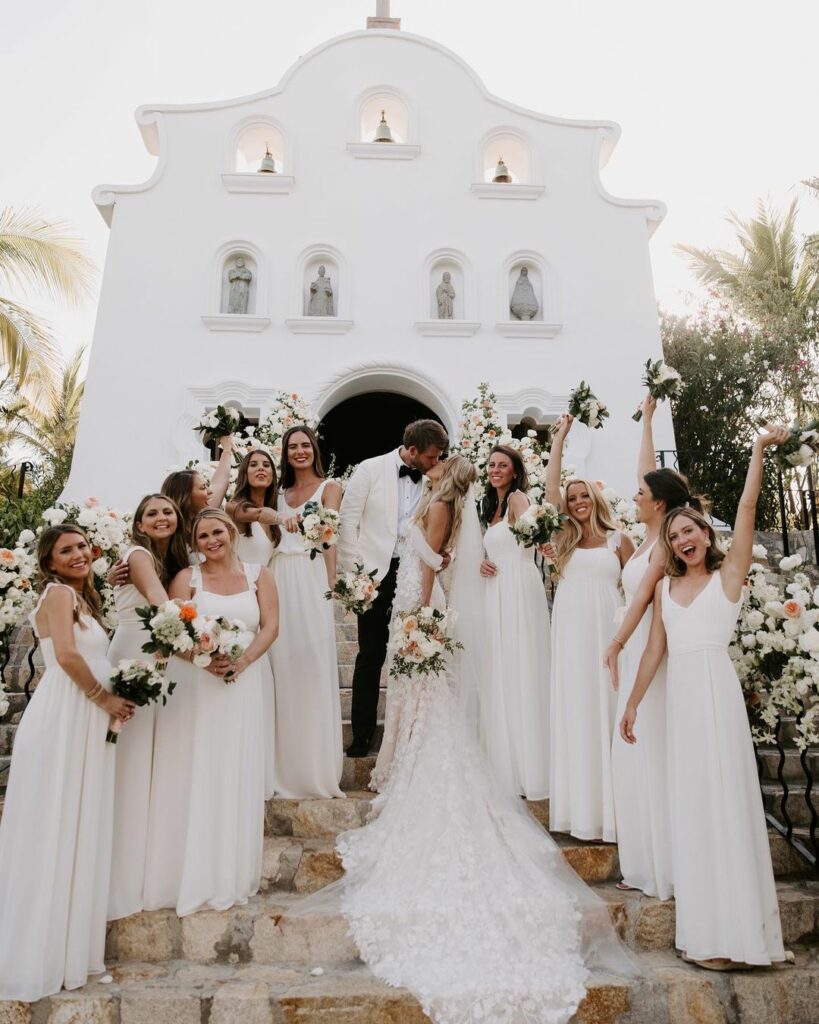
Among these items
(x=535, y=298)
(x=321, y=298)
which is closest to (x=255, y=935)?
(x=321, y=298)

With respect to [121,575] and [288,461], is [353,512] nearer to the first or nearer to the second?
[288,461]

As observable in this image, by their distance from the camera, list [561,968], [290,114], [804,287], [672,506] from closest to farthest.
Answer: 1. [561,968]
2. [672,506]
3. [290,114]
4. [804,287]

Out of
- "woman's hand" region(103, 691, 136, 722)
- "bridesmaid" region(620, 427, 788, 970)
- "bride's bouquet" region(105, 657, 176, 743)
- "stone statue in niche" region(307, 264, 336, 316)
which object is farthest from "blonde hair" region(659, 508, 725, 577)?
"stone statue in niche" region(307, 264, 336, 316)

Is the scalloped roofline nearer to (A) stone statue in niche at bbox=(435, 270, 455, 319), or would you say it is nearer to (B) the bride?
(A) stone statue in niche at bbox=(435, 270, 455, 319)

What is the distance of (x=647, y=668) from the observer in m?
4.13

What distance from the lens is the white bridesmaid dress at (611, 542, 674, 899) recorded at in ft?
13.5

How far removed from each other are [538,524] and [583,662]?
915 mm

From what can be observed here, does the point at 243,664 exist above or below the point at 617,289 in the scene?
below

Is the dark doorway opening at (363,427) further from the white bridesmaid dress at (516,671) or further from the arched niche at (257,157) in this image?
the white bridesmaid dress at (516,671)

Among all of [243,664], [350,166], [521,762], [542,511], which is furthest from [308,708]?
[350,166]

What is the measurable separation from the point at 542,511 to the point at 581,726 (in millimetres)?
1353

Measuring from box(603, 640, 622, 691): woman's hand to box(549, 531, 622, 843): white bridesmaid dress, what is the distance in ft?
0.94

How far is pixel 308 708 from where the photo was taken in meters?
4.97

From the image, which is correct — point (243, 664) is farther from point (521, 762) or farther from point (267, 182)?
point (267, 182)
